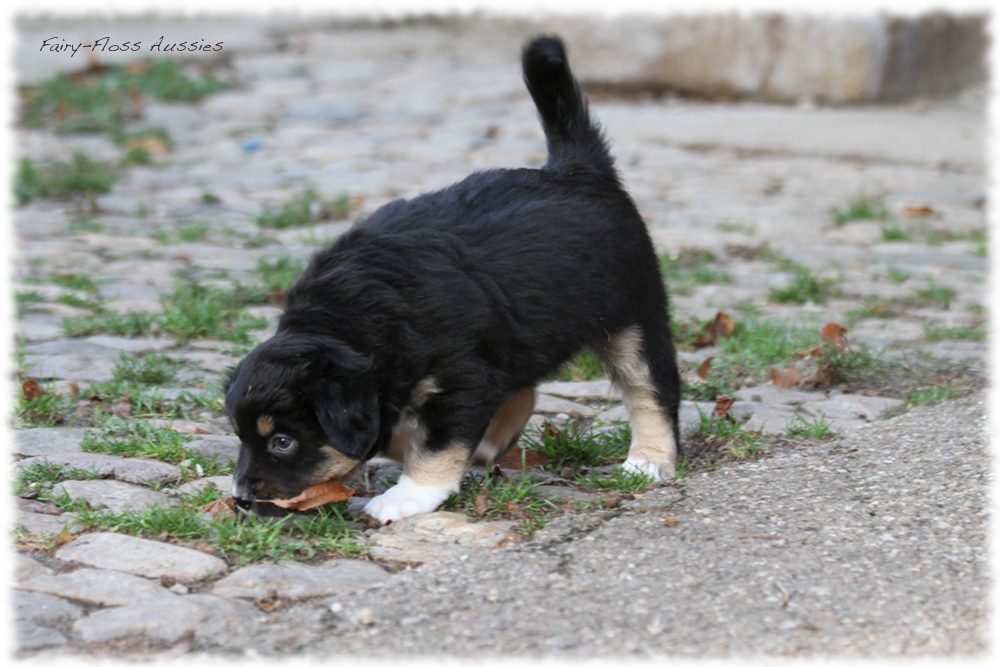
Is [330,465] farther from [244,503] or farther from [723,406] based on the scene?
[723,406]

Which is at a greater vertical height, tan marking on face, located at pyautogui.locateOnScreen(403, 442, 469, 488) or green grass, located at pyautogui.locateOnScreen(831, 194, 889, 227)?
green grass, located at pyautogui.locateOnScreen(831, 194, 889, 227)

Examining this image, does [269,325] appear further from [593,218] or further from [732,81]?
[732,81]

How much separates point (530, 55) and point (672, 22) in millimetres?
6596

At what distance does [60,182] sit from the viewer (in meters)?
7.90

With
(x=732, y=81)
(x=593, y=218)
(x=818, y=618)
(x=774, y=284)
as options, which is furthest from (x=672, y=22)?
(x=818, y=618)

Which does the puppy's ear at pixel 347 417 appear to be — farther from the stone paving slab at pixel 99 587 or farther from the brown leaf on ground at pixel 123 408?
the brown leaf on ground at pixel 123 408

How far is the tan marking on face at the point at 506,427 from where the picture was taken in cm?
387

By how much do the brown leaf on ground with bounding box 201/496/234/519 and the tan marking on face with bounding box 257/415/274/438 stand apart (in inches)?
11.2

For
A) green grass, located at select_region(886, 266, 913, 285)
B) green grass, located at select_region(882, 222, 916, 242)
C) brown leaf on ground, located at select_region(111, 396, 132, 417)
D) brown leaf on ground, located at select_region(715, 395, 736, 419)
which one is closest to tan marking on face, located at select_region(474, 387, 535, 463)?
brown leaf on ground, located at select_region(715, 395, 736, 419)

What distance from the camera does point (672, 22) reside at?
33.4ft

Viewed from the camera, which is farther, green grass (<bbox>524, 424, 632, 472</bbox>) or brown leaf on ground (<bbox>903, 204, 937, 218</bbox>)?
brown leaf on ground (<bbox>903, 204, 937, 218</bbox>)

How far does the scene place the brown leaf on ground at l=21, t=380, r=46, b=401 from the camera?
13.9 feet

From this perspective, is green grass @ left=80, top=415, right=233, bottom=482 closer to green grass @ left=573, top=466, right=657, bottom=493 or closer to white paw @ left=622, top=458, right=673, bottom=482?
green grass @ left=573, top=466, right=657, bottom=493

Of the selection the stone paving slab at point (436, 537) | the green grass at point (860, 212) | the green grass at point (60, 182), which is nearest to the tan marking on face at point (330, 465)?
the stone paving slab at point (436, 537)
